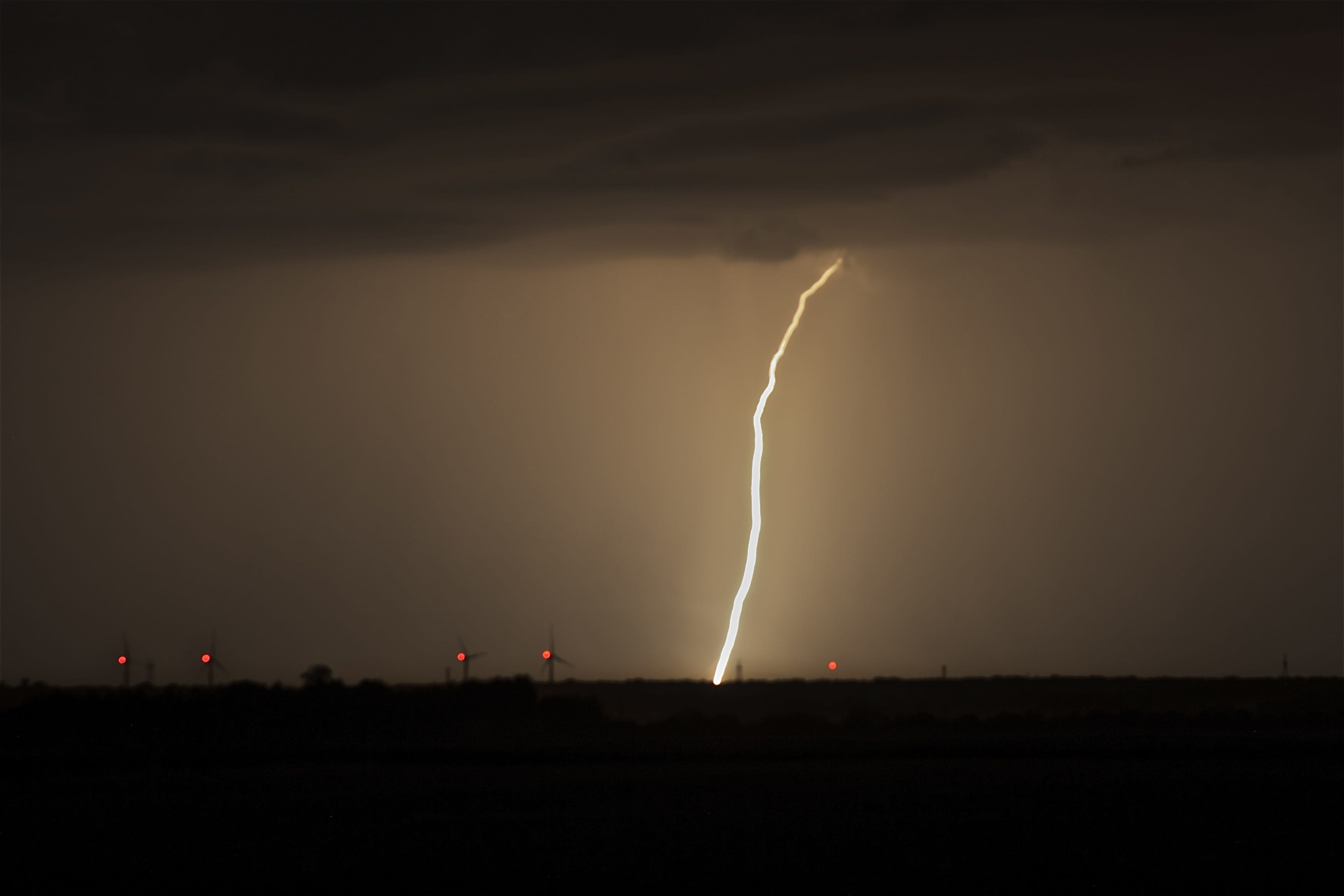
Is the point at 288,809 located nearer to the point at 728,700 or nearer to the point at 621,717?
the point at 621,717

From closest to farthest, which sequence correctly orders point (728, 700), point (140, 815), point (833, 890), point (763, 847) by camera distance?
point (833, 890)
point (763, 847)
point (140, 815)
point (728, 700)

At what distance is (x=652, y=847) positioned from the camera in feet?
100

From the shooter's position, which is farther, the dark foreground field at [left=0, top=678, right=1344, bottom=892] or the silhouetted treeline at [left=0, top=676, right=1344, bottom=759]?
the silhouetted treeline at [left=0, top=676, right=1344, bottom=759]

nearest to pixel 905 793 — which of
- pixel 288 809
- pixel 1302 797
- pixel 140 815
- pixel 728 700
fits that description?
pixel 1302 797

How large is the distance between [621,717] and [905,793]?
60565 mm

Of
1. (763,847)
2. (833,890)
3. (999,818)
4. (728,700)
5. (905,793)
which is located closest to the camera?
(833,890)

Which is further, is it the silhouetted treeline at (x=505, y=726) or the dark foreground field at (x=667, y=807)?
the silhouetted treeline at (x=505, y=726)

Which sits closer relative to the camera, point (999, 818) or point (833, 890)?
point (833, 890)

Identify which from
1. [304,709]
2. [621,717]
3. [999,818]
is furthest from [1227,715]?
[999,818]

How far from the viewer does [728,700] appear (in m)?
159

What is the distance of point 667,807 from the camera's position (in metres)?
37.9

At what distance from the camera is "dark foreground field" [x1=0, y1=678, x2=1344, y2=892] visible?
2761 cm

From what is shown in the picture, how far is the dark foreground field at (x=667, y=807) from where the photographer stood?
27.6 meters

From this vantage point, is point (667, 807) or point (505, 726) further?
point (505, 726)
